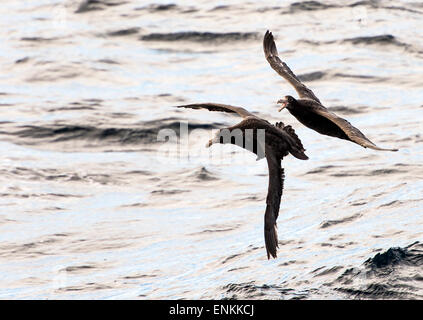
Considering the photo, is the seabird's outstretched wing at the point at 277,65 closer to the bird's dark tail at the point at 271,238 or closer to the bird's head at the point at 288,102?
the bird's head at the point at 288,102

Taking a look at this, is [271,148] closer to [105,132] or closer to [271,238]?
[271,238]

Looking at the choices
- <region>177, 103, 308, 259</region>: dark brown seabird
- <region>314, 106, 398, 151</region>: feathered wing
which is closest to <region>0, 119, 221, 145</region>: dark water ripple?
<region>314, 106, 398, 151</region>: feathered wing

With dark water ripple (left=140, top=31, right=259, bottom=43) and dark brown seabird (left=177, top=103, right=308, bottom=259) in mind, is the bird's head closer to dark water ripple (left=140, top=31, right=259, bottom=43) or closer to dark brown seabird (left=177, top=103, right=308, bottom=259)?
dark brown seabird (left=177, top=103, right=308, bottom=259)

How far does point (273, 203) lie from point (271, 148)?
0.87m

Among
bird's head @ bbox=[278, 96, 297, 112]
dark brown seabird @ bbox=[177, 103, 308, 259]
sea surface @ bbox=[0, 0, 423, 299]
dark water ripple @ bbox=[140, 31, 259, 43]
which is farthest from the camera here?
dark water ripple @ bbox=[140, 31, 259, 43]

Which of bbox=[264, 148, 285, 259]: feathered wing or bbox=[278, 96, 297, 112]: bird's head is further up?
bbox=[278, 96, 297, 112]: bird's head

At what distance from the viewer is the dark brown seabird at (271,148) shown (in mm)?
14164

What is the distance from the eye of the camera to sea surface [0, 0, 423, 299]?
16578mm

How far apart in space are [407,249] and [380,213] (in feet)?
9.18

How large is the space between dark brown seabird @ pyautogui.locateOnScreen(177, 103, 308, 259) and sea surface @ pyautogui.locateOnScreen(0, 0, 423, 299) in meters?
1.27

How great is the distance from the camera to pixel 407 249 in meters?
15.8

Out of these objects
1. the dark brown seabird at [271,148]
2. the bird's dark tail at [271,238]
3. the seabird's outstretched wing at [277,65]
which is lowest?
the bird's dark tail at [271,238]

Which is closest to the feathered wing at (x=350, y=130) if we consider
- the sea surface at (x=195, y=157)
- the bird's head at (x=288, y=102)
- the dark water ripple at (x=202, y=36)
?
the bird's head at (x=288, y=102)
